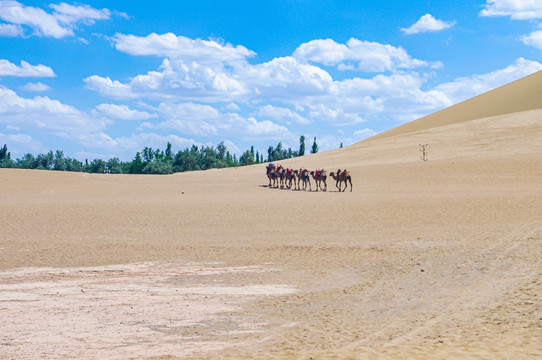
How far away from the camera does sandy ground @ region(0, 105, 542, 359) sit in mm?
9596

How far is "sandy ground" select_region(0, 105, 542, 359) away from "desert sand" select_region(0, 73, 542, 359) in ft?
0.19

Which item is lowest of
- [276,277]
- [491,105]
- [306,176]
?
[276,277]

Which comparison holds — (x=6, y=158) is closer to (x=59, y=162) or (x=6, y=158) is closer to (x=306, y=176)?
(x=59, y=162)

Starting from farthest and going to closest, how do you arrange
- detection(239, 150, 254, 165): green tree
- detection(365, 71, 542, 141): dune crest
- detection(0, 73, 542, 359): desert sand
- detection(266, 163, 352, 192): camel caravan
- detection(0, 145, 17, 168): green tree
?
detection(239, 150, 254, 165): green tree
detection(0, 145, 17, 168): green tree
detection(365, 71, 542, 141): dune crest
detection(266, 163, 352, 192): camel caravan
detection(0, 73, 542, 359): desert sand

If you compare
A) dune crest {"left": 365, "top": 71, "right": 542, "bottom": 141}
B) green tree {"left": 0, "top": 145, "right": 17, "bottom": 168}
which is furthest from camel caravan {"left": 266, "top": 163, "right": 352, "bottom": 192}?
green tree {"left": 0, "top": 145, "right": 17, "bottom": 168}

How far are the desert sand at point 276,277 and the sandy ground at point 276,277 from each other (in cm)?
6

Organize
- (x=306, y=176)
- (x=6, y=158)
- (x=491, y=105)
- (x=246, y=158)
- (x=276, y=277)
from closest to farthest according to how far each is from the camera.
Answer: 1. (x=276, y=277)
2. (x=306, y=176)
3. (x=491, y=105)
4. (x=6, y=158)
5. (x=246, y=158)

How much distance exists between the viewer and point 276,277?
15.3 meters

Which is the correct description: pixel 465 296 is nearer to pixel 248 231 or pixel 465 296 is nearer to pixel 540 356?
pixel 540 356

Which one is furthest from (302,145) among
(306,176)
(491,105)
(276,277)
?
(276,277)

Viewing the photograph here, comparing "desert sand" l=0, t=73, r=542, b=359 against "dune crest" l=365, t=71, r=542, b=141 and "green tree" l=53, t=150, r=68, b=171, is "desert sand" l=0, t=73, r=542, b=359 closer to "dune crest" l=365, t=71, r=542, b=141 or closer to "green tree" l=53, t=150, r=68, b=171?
"dune crest" l=365, t=71, r=542, b=141

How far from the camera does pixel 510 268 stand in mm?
15188

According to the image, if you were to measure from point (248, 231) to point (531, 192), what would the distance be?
766 inches

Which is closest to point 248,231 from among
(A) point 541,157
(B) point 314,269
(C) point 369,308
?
(B) point 314,269
